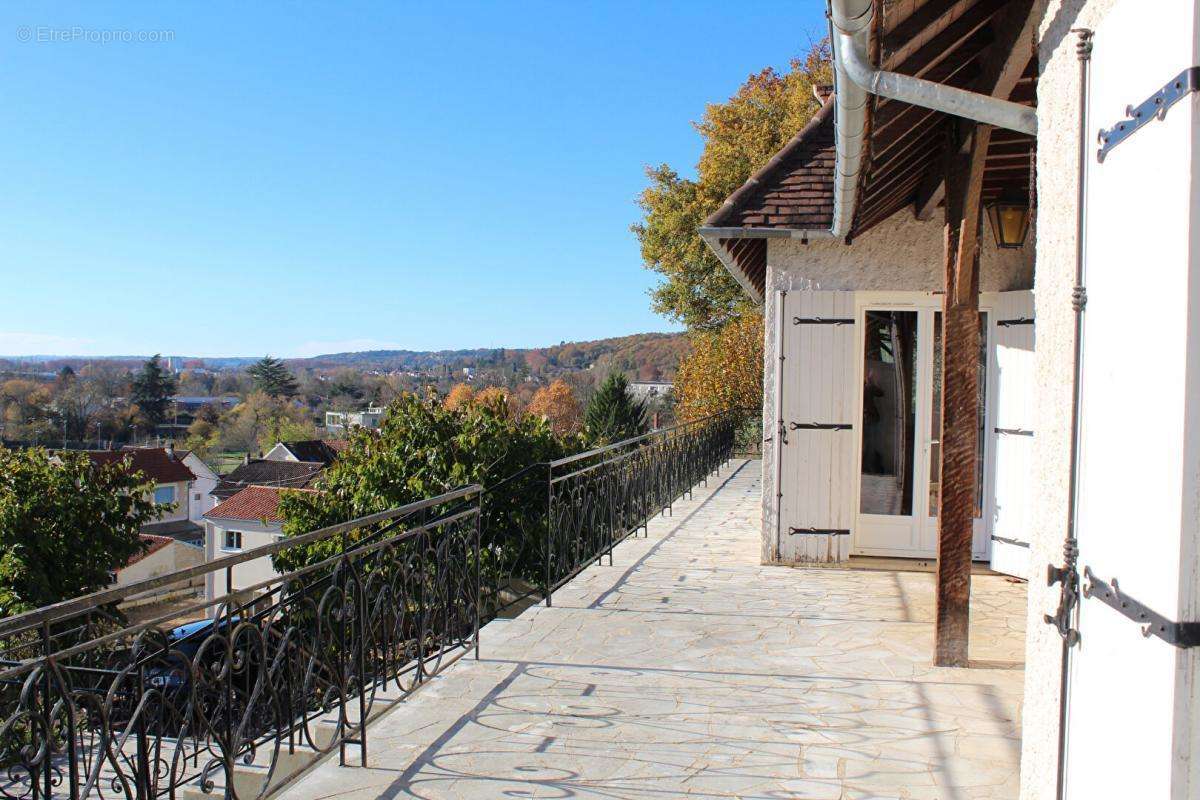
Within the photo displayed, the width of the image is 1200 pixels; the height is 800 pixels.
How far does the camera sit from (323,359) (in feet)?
321

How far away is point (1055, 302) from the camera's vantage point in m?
2.34

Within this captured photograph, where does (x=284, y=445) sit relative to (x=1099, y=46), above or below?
below

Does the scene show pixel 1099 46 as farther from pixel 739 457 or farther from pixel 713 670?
pixel 739 457

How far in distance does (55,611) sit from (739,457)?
57.2 ft

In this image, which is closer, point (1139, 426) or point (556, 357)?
point (1139, 426)

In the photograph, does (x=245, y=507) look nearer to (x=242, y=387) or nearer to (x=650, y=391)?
(x=650, y=391)

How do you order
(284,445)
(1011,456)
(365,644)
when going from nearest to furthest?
(365,644) → (1011,456) → (284,445)

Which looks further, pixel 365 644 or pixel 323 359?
pixel 323 359

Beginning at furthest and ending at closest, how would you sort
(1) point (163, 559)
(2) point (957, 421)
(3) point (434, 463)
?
(1) point (163, 559)
(3) point (434, 463)
(2) point (957, 421)

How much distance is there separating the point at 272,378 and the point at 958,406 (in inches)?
3643

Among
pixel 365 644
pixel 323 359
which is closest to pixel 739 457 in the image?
pixel 365 644

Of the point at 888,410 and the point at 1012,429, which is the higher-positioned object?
the point at 888,410

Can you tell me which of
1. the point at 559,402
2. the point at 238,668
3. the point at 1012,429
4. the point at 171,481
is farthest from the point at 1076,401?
the point at 171,481

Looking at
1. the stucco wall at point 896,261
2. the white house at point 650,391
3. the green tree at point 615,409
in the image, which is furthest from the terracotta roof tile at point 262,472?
the stucco wall at point 896,261
